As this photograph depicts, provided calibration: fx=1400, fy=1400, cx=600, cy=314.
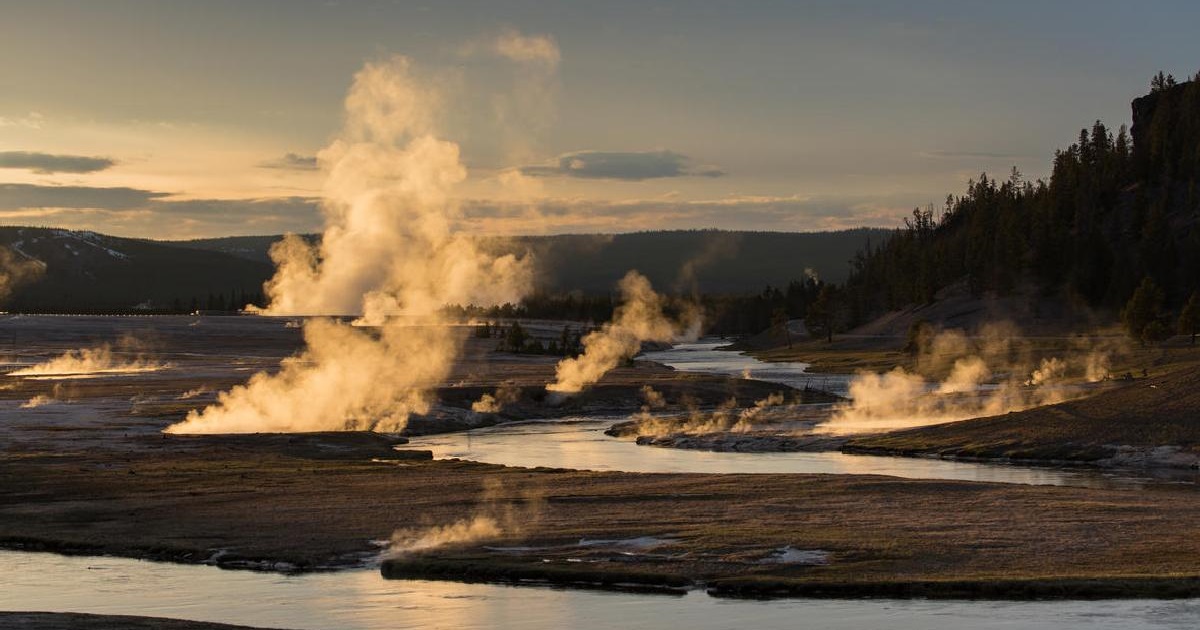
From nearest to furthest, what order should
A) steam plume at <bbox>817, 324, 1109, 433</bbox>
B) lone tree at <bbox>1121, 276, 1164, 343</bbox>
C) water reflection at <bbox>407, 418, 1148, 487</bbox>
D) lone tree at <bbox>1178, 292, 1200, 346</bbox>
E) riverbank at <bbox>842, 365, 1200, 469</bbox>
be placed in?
water reflection at <bbox>407, 418, 1148, 487</bbox> → riverbank at <bbox>842, 365, 1200, 469</bbox> → steam plume at <bbox>817, 324, 1109, 433</bbox> → lone tree at <bbox>1178, 292, 1200, 346</bbox> → lone tree at <bbox>1121, 276, 1164, 343</bbox>

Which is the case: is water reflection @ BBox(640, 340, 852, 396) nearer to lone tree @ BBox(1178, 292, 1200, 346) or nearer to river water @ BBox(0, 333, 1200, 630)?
lone tree @ BBox(1178, 292, 1200, 346)

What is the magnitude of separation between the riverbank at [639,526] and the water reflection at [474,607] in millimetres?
1223

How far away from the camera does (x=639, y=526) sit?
142ft

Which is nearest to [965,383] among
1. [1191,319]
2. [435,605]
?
[1191,319]

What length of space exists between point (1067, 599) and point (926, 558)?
493 cm

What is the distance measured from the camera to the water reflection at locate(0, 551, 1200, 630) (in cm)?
3128

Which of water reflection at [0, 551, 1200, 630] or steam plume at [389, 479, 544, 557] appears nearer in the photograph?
water reflection at [0, 551, 1200, 630]

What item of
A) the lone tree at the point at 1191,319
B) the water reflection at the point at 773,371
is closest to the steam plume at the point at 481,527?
the water reflection at the point at 773,371

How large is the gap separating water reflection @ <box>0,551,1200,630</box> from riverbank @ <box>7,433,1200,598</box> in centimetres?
122

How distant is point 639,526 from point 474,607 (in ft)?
34.5

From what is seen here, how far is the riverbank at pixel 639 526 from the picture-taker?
36.0 m

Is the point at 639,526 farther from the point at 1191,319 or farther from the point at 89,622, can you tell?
the point at 1191,319

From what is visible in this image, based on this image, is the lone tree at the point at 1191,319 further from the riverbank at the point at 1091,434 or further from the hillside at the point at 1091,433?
the riverbank at the point at 1091,434

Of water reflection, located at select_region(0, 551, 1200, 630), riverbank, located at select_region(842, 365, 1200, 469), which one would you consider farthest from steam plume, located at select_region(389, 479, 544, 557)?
riverbank, located at select_region(842, 365, 1200, 469)
